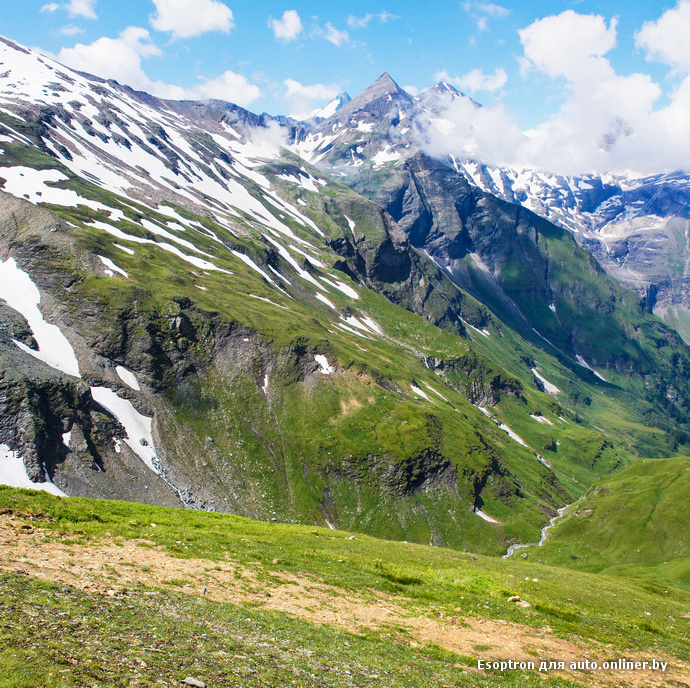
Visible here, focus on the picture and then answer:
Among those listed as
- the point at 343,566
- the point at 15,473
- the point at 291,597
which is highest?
the point at 291,597

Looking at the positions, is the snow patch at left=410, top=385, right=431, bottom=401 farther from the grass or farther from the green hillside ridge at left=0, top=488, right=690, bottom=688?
the green hillside ridge at left=0, top=488, right=690, bottom=688

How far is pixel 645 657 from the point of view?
22.7 meters

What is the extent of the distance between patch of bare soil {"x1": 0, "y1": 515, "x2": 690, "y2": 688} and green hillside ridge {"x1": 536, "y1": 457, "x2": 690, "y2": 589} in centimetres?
8820

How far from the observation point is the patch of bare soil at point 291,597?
19.2 m

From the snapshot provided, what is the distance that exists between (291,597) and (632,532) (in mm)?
129157

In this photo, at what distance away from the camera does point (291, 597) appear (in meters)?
22.5

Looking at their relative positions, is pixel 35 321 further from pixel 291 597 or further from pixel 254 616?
pixel 254 616

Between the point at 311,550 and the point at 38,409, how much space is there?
72221mm

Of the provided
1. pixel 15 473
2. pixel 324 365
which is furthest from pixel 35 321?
pixel 324 365

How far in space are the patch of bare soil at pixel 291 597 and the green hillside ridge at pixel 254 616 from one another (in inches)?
5.3

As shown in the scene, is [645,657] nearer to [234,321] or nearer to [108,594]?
[108,594]

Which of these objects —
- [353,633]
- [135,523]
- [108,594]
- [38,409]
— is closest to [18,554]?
[108,594]

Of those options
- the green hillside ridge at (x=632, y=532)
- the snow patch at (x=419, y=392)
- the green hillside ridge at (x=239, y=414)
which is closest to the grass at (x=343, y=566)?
the green hillside ridge at (x=239, y=414)

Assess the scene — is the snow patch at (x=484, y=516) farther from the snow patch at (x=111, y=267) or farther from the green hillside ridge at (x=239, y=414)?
the snow patch at (x=111, y=267)
